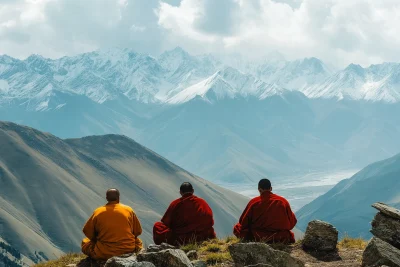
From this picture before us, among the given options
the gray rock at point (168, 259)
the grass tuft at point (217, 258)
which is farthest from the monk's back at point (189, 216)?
the gray rock at point (168, 259)

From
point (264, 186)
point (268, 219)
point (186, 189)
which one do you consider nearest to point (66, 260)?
point (186, 189)

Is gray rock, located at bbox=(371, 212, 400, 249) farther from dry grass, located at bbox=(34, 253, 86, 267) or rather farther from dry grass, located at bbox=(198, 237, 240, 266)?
dry grass, located at bbox=(34, 253, 86, 267)

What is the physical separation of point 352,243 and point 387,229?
2.72 m

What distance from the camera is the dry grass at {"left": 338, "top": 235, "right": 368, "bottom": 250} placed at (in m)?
20.1

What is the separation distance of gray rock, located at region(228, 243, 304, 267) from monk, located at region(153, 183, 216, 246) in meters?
5.69

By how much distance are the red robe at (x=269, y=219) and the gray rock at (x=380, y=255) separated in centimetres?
450

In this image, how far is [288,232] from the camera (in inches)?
813

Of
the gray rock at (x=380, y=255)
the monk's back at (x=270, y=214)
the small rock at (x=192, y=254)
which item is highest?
the monk's back at (x=270, y=214)

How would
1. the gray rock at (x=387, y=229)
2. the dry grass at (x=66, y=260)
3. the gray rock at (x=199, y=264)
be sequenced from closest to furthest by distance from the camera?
the gray rock at (x=199, y=264), the gray rock at (x=387, y=229), the dry grass at (x=66, y=260)

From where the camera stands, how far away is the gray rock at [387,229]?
17719 mm

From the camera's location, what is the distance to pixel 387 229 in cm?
1792

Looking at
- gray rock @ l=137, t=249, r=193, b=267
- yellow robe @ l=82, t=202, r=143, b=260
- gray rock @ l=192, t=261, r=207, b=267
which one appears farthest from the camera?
yellow robe @ l=82, t=202, r=143, b=260

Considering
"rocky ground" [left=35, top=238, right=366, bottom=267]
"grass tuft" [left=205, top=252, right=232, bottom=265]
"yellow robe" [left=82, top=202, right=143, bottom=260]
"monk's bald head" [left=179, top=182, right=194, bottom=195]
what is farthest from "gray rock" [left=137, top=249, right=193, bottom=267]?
"monk's bald head" [left=179, top=182, right=194, bottom=195]

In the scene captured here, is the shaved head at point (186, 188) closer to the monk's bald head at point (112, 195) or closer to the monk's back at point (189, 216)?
the monk's back at point (189, 216)
